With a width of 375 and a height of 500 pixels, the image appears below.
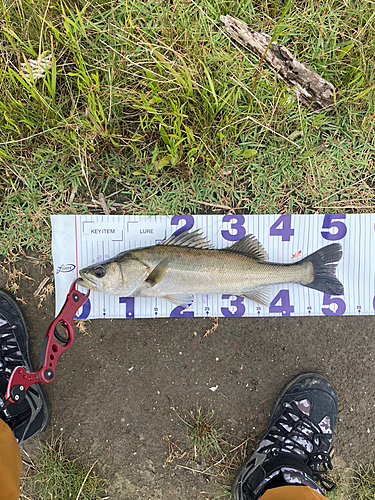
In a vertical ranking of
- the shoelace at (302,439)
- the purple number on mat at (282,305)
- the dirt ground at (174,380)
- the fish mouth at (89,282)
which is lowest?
the shoelace at (302,439)

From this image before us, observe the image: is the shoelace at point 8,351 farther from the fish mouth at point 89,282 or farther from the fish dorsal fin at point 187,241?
the fish dorsal fin at point 187,241

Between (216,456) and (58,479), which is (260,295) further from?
(58,479)

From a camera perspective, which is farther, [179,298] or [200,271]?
[179,298]

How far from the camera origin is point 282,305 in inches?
114

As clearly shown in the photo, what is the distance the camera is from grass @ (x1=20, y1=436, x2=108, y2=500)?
2.88 m

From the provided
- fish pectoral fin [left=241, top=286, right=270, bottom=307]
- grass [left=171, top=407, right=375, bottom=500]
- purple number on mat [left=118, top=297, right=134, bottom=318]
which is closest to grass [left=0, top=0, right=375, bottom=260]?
fish pectoral fin [left=241, top=286, right=270, bottom=307]

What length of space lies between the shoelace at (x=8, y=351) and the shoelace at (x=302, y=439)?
2.45 metres

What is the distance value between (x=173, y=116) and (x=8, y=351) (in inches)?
104

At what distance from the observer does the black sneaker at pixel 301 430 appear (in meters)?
2.82

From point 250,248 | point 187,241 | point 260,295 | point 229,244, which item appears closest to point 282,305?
point 260,295

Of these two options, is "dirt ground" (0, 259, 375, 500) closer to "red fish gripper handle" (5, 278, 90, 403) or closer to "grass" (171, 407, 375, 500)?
"grass" (171, 407, 375, 500)

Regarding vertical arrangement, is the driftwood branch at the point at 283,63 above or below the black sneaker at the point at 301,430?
above

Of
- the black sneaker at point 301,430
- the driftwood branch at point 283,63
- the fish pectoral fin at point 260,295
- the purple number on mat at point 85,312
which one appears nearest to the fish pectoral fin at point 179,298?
the fish pectoral fin at point 260,295

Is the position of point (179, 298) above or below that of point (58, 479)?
above
